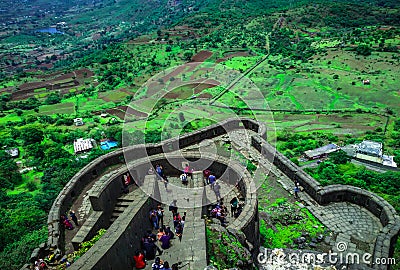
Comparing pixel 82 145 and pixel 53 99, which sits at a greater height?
pixel 82 145

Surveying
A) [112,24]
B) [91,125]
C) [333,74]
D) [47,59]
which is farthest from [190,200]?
[112,24]

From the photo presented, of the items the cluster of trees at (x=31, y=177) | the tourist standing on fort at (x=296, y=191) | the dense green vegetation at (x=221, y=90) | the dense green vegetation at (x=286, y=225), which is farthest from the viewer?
the dense green vegetation at (x=221, y=90)

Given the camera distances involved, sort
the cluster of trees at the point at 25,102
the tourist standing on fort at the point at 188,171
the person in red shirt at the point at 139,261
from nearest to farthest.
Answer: the person in red shirt at the point at 139,261 < the tourist standing on fort at the point at 188,171 < the cluster of trees at the point at 25,102

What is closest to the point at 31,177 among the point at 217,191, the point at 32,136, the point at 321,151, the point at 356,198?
the point at 32,136

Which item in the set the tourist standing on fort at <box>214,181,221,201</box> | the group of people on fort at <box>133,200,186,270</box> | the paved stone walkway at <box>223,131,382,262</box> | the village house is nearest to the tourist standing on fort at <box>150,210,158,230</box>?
the group of people on fort at <box>133,200,186,270</box>

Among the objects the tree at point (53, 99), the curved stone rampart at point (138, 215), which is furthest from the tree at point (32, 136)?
the curved stone rampart at point (138, 215)

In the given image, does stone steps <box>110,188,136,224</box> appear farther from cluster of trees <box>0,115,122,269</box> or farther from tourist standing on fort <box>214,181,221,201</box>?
cluster of trees <box>0,115,122,269</box>

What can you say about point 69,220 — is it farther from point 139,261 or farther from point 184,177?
point 184,177

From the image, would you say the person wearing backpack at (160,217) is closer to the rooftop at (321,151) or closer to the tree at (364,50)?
the rooftop at (321,151)

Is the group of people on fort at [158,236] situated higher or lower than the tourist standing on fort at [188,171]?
lower

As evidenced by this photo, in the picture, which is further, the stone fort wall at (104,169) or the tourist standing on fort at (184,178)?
the tourist standing on fort at (184,178)

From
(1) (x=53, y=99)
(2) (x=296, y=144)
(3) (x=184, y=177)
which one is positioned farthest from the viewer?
(1) (x=53, y=99)
